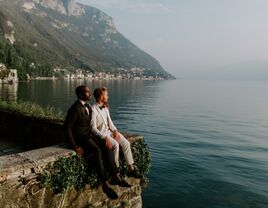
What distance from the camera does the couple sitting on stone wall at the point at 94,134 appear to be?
26.8 ft

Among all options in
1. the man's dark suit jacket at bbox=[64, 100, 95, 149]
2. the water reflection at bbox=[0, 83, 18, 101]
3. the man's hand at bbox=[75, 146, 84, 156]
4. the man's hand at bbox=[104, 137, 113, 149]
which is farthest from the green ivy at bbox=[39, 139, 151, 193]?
the water reflection at bbox=[0, 83, 18, 101]

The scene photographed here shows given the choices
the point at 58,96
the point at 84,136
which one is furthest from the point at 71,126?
the point at 58,96

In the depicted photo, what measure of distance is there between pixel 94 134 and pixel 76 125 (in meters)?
0.58

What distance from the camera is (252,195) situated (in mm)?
15227

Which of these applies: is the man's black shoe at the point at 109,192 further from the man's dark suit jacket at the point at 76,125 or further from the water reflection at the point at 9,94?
the water reflection at the point at 9,94

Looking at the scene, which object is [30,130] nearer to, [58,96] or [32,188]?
[32,188]

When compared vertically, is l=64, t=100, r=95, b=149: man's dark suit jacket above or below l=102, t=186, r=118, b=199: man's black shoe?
above

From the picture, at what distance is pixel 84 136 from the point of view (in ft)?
27.0

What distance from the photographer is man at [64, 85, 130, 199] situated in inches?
320

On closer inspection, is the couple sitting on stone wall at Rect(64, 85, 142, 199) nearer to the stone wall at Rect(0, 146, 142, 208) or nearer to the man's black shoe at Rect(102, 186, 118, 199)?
the man's black shoe at Rect(102, 186, 118, 199)

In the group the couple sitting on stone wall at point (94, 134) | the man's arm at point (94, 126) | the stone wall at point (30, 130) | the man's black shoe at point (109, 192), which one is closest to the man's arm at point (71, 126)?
the couple sitting on stone wall at point (94, 134)

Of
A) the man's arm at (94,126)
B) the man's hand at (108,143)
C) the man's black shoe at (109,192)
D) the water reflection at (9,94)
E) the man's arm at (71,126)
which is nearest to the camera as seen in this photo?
the man's arm at (71,126)

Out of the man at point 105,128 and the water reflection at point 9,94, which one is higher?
the man at point 105,128

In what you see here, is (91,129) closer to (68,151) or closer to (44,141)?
(68,151)
